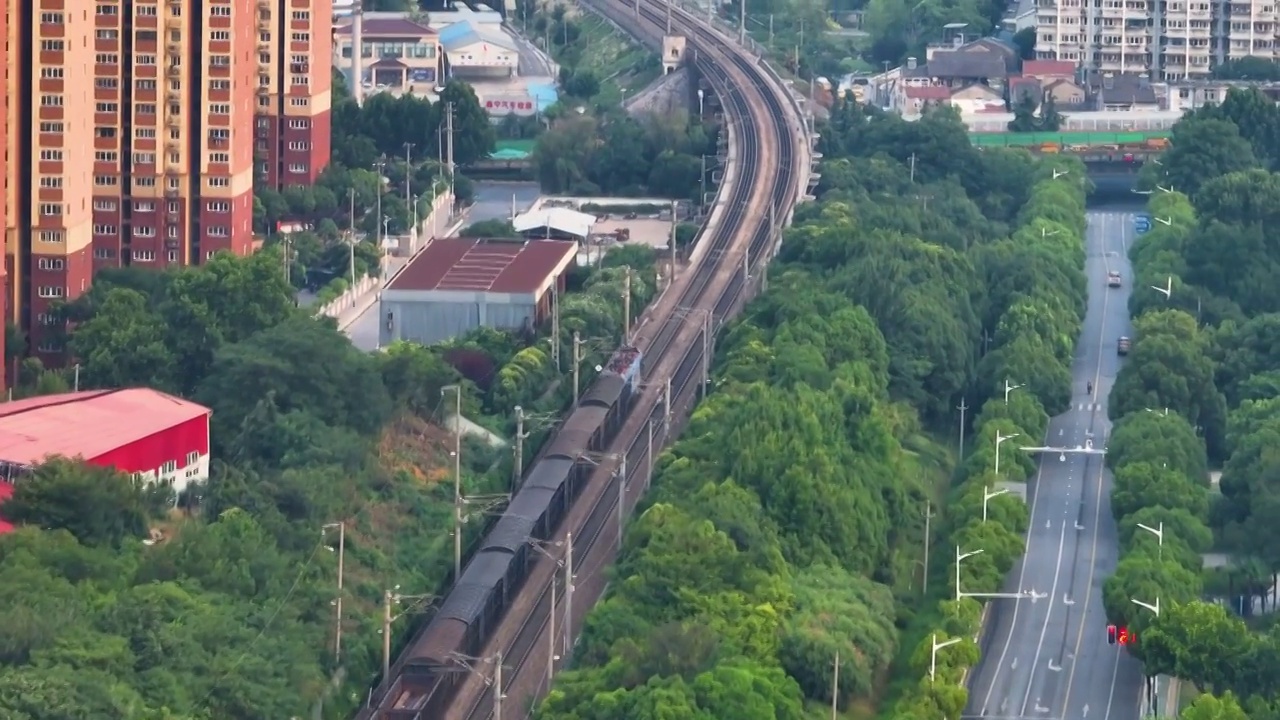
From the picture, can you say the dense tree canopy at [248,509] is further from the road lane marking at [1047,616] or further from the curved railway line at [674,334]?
the road lane marking at [1047,616]

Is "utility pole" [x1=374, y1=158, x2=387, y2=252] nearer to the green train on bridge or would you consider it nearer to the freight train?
the freight train

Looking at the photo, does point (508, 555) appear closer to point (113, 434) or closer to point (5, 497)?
point (113, 434)

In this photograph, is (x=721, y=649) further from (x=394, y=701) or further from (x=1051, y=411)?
(x=1051, y=411)

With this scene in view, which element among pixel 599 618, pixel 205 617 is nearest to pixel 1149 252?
pixel 599 618

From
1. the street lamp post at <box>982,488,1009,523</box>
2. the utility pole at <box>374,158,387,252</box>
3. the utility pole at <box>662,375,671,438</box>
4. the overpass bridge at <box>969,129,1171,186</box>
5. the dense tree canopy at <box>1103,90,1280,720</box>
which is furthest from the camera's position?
the overpass bridge at <box>969,129,1171,186</box>

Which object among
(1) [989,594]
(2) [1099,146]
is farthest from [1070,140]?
(1) [989,594]

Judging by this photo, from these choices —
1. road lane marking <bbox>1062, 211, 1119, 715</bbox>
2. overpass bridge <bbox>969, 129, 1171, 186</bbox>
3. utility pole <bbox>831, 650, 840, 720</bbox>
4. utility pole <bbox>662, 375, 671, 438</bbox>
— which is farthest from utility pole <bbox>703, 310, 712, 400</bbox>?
overpass bridge <bbox>969, 129, 1171, 186</bbox>
